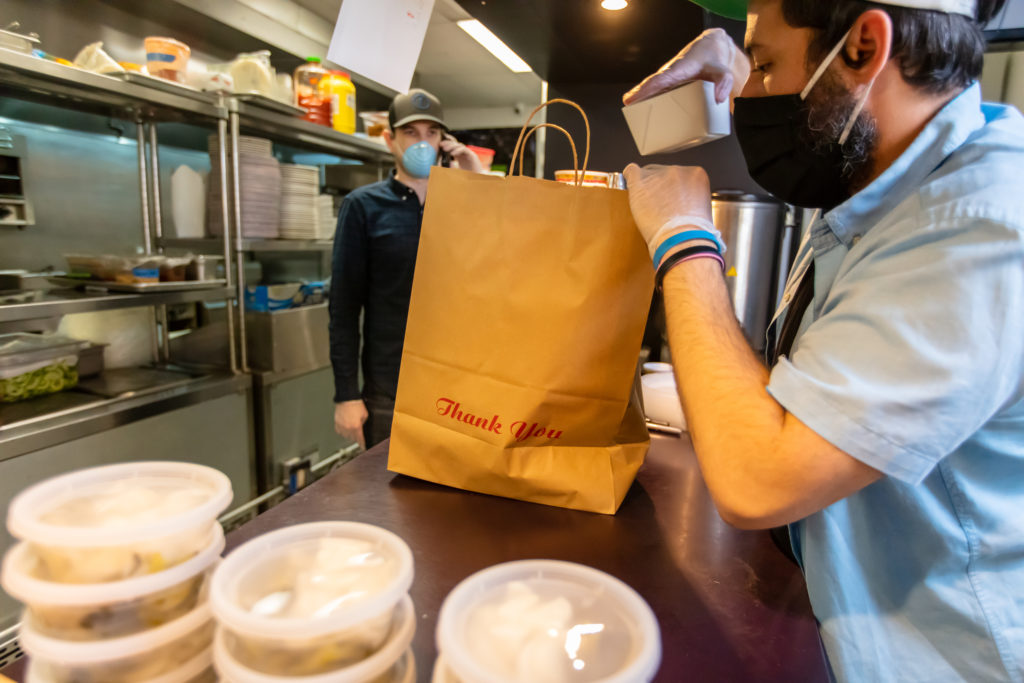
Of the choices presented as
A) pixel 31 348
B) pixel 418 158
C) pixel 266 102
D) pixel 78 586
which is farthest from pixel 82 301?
pixel 78 586

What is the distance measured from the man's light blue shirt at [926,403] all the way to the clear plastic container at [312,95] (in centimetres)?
261

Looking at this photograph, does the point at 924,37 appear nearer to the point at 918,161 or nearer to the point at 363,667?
the point at 918,161

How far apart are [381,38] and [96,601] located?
2.81ft

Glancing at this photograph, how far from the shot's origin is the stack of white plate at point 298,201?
108 inches

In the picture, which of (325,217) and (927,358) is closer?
(927,358)

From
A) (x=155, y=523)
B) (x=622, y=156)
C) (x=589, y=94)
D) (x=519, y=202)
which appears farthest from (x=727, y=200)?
(x=155, y=523)

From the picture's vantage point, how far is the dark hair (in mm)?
638

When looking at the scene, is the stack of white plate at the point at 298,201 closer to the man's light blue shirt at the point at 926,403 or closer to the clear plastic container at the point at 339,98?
the clear plastic container at the point at 339,98

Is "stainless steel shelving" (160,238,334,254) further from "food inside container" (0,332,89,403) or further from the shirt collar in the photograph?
the shirt collar

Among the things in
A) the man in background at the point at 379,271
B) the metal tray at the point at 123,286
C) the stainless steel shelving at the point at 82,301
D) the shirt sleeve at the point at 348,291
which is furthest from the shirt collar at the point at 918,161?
the metal tray at the point at 123,286

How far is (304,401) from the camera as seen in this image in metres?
2.77

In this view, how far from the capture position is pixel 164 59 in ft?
7.04

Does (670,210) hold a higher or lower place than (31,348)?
higher

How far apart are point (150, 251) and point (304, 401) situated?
944 millimetres
